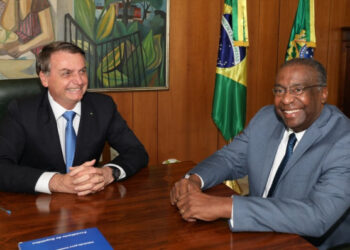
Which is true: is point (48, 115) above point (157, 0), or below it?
below

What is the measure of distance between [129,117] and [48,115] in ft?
6.00

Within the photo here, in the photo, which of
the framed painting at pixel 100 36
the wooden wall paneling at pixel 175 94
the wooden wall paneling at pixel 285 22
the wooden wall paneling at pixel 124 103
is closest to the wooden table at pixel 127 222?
the framed painting at pixel 100 36

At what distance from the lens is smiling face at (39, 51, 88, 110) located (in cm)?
219

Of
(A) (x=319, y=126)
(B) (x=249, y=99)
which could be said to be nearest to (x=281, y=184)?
(A) (x=319, y=126)

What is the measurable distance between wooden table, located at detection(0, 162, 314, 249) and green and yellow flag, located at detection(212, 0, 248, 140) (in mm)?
2223

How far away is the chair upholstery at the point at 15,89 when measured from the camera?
2.29 m

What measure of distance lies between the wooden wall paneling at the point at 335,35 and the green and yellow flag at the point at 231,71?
168 centimetres

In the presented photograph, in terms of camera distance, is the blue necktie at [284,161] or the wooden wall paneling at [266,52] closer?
the blue necktie at [284,161]

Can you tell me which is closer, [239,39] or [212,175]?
[212,175]

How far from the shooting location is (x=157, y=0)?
150 inches

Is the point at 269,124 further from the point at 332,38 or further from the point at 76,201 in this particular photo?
the point at 332,38

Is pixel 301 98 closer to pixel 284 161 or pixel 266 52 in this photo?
pixel 284 161

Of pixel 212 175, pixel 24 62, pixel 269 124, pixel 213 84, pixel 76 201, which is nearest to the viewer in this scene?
pixel 76 201

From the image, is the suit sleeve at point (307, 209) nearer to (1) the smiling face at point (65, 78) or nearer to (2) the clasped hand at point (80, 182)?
(2) the clasped hand at point (80, 182)
